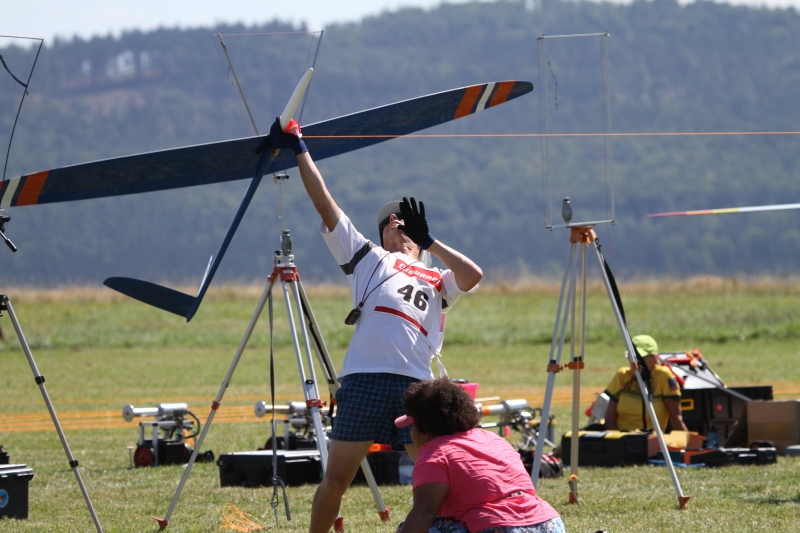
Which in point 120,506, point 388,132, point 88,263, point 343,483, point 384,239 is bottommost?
point 120,506

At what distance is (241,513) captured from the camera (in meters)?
6.10

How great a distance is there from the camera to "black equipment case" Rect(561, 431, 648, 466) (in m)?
8.17

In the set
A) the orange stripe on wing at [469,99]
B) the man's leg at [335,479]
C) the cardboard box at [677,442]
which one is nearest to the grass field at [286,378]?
the cardboard box at [677,442]

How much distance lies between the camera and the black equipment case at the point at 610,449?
8.17 meters

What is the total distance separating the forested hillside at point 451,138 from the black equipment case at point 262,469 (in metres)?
76.4

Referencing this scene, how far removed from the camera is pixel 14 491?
20.2ft

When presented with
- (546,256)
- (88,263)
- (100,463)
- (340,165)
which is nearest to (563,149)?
(546,256)

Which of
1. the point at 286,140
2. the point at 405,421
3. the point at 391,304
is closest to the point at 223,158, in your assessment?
the point at 286,140

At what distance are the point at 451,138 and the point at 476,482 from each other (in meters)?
130

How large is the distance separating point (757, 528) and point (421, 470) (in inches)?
107

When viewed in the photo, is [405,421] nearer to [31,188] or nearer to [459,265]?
[459,265]

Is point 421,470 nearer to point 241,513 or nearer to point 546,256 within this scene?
point 241,513

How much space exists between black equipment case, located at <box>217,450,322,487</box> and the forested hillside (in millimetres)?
76397

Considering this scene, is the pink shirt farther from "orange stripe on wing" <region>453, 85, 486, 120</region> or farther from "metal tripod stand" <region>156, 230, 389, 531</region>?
"orange stripe on wing" <region>453, 85, 486, 120</region>
